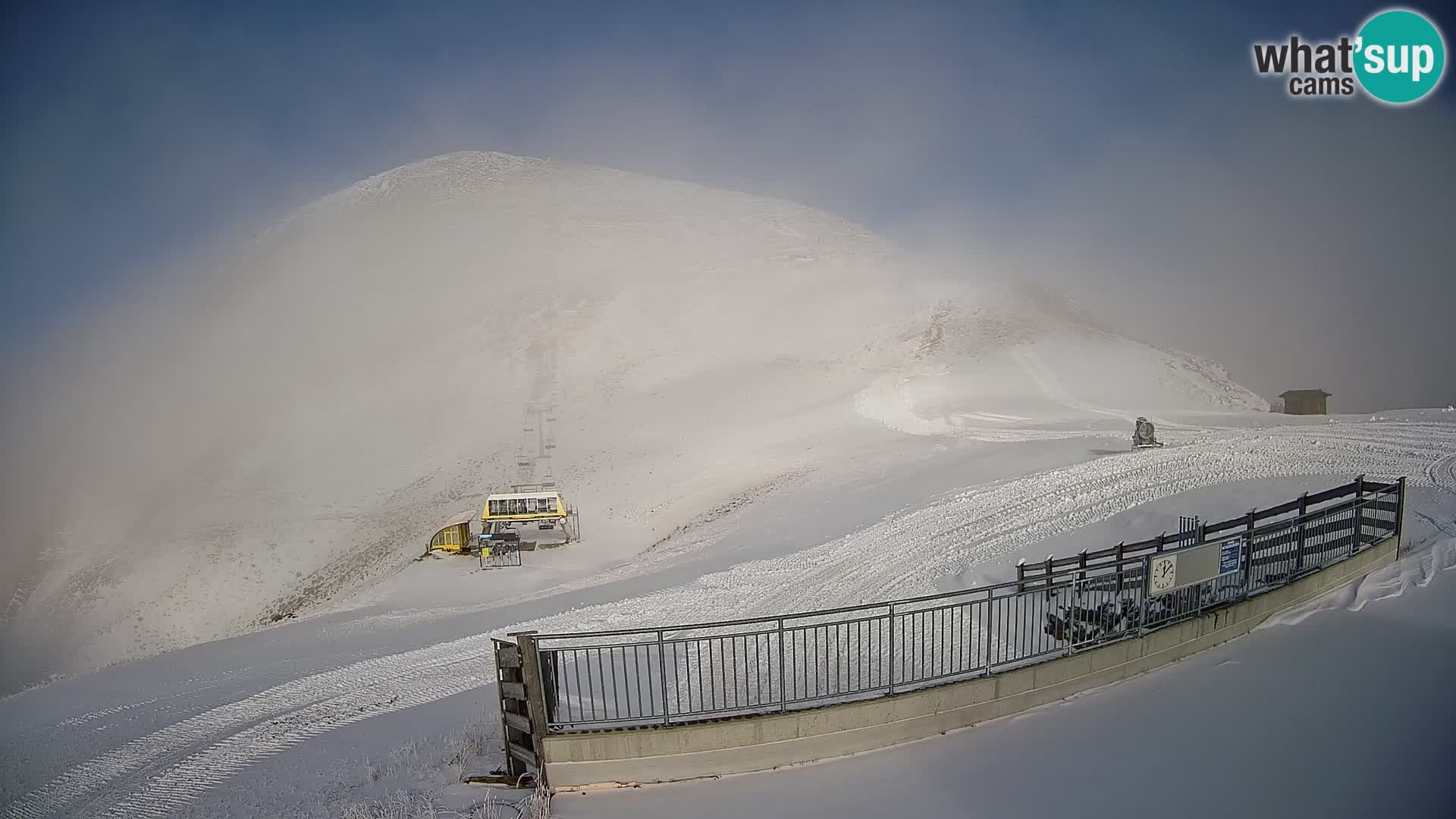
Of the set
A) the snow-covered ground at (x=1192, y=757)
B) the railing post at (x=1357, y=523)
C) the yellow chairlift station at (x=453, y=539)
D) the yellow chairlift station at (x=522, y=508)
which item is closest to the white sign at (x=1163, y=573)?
the snow-covered ground at (x=1192, y=757)

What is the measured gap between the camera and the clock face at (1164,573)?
26.5 feet

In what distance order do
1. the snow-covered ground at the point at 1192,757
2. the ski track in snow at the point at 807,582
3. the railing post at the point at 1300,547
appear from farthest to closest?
the ski track in snow at the point at 807,582 < the railing post at the point at 1300,547 < the snow-covered ground at the point at 1192,757

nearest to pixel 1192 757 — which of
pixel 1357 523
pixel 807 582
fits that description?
pixel 1357 523

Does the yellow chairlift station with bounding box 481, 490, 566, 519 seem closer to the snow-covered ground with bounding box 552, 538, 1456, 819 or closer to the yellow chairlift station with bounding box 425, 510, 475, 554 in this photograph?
the yellow chairlift station with bounding box 425, 510, 475, 554

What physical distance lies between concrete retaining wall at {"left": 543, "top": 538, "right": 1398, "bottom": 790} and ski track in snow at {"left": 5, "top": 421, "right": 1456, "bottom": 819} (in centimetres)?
621

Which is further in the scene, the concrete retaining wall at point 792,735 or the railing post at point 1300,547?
the railing post at point 1300,547

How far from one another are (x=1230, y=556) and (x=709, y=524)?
22.4 meters

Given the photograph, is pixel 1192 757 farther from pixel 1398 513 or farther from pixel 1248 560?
pixel 1398 513

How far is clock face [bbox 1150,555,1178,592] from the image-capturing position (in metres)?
8.06

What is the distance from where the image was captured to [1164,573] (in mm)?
8156

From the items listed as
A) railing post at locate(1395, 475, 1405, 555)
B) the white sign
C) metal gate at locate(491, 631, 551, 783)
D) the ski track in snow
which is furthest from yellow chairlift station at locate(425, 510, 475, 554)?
railing post at locate(1395, 475, 1405, 555)

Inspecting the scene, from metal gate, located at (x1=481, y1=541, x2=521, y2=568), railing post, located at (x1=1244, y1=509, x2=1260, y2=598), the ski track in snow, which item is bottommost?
metal gate, located at (x1=481, y1=541, x2=521, y2=568)

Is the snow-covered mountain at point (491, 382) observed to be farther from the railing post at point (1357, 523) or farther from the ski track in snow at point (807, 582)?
the railing post at point (1357, 523)

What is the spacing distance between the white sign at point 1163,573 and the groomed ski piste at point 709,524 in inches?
57.3
